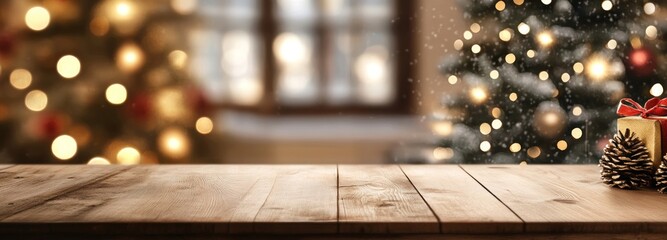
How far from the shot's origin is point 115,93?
3.22 meters

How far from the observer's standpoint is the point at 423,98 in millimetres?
3877

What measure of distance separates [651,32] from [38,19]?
2623mm

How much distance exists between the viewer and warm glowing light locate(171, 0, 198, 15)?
3.81 meters

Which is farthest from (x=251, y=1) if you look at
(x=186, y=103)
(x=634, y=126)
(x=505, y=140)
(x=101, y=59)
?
(x=634, y=126)


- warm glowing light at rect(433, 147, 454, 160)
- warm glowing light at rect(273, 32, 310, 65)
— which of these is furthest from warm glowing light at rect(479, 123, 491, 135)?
warm glowing light at rect(273, 32, 310, 65)

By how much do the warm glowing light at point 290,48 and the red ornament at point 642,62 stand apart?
5.38ft

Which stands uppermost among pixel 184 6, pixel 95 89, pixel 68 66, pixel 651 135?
pixel 184 6

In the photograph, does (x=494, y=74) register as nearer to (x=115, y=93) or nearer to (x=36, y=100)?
(x=115, y=93)

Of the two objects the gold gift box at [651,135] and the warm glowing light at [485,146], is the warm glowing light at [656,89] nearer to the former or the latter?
the warm glowing light at [485,146]

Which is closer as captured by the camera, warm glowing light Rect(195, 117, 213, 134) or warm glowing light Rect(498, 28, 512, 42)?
warm glowing light Rect(498, 28, 512, 42)

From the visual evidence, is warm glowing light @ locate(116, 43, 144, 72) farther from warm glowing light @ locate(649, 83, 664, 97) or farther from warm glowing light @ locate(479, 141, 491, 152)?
warm glowing light @ locate(649, 83, 664, 97)

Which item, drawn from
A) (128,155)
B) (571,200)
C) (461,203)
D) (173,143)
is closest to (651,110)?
(571,200)

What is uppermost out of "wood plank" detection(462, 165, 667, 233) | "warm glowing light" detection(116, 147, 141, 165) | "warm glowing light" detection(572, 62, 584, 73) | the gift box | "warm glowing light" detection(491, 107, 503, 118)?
"warm glowing light" detection(572, 62, 584, 73)

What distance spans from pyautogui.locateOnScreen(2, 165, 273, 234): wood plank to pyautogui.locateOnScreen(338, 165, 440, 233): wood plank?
18 cm
